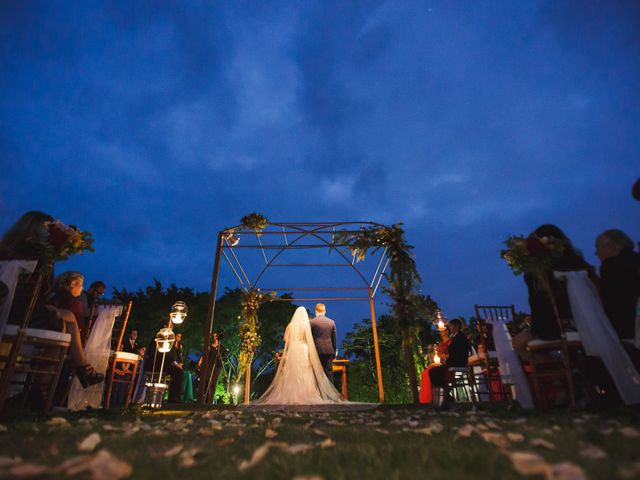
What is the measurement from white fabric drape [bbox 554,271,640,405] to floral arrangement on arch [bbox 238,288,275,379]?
304 inches

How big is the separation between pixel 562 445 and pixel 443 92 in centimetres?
10140

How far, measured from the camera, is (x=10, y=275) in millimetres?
3023

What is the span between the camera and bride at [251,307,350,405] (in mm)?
6738

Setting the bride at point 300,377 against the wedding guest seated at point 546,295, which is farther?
the bride at point 300,377

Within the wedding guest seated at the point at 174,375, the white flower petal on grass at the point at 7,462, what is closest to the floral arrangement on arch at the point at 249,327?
the wedding guest seated at the point at 174,375

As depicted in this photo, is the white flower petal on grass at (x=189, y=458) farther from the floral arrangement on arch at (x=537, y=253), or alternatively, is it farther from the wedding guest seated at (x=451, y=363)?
the wedding guest seated at (x=451, y=363)

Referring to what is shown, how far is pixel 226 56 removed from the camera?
8112cm

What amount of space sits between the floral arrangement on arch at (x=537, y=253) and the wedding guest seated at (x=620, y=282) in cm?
42

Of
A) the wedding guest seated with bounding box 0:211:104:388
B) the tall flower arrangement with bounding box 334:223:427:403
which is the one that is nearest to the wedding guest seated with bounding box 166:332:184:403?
the wedding guest seated with bounding box 0:211:104:388

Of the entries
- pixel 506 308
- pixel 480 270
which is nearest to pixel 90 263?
pixel 506 308

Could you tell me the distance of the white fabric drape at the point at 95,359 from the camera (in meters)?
4.55

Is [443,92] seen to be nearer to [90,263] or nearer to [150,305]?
[150,305]

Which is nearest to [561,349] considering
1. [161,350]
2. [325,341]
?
[325,341]

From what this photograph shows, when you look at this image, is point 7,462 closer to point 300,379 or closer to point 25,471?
point 25,471
